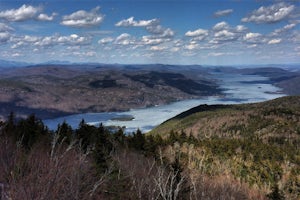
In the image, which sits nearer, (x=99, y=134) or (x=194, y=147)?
(x=99, y=134)

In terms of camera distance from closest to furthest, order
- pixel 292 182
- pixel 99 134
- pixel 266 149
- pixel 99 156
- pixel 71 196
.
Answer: pixel 71 196 → pixel 99 156 → pixel 99 134 → pixel 292 182 → pixel 266 149

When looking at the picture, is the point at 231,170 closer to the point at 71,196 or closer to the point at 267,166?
the point at 267,166

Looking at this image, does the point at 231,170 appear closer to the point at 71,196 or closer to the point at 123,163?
the point at 123,163

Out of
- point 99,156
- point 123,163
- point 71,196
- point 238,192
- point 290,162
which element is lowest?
point 290,162

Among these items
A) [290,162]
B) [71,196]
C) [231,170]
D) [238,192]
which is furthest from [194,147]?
[71,196]

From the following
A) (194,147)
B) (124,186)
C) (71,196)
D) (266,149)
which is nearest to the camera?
(71,196)

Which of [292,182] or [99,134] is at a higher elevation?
Result: [99,134]

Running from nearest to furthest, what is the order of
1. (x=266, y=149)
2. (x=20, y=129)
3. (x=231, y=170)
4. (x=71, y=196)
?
(x=71, y=196), (x=20, y=129), (x=231, y=170), (x=266, y=149)

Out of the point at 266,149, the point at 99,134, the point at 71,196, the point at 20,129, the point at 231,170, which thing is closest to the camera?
the point at 71,196

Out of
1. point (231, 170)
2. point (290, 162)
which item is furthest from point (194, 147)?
point (290, 162)
